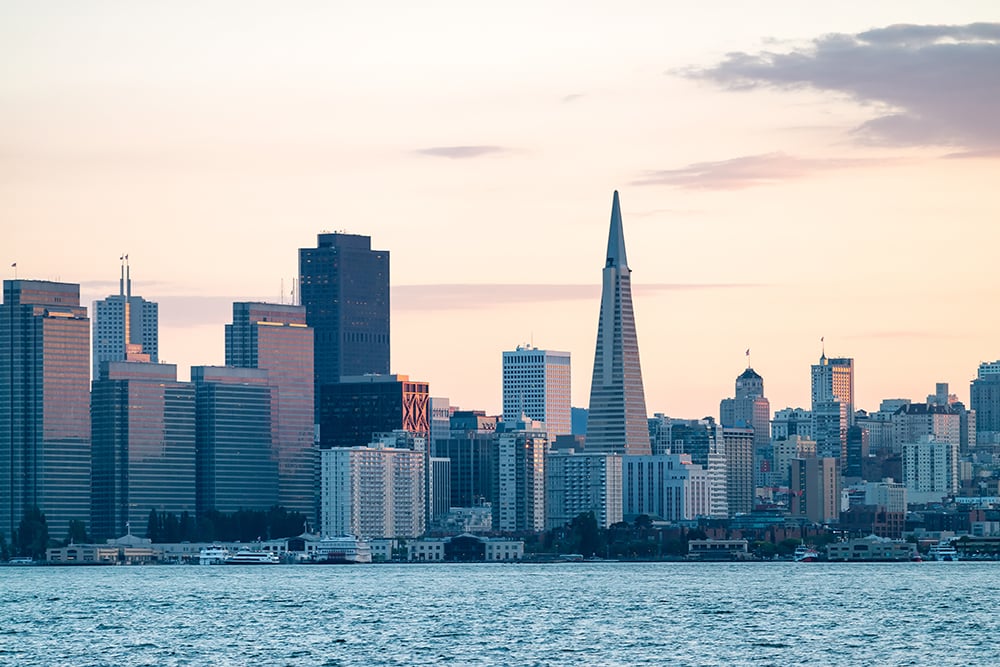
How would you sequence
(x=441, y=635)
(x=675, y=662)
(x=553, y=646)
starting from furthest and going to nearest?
1. (x=441, y=635)
2. (x=553, y=646)
3. (x=675, y=662)

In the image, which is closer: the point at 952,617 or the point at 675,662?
the point at 675,662

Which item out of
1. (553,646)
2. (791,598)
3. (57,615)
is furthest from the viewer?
(791,598)

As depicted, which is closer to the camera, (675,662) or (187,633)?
(675,662)

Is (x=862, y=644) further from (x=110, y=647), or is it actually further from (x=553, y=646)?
(x=110, y=647)

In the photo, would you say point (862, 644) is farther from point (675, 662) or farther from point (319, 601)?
point (319, 601)

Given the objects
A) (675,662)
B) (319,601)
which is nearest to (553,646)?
A: (675,662)

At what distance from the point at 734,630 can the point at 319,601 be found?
5707cm

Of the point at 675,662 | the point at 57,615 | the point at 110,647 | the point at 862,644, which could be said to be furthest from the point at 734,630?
the point at 57,615

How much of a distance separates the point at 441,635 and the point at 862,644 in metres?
26.0

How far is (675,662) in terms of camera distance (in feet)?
407

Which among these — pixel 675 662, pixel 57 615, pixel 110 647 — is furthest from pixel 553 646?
pixel 57 615

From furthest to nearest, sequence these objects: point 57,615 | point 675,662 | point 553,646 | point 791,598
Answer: point 791,598 < point 57,615 < point 553,646 < point 675,662

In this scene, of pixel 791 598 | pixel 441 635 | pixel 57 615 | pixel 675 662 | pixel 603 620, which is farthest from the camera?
pixel 791 598

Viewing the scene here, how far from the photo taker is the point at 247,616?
170 meters
